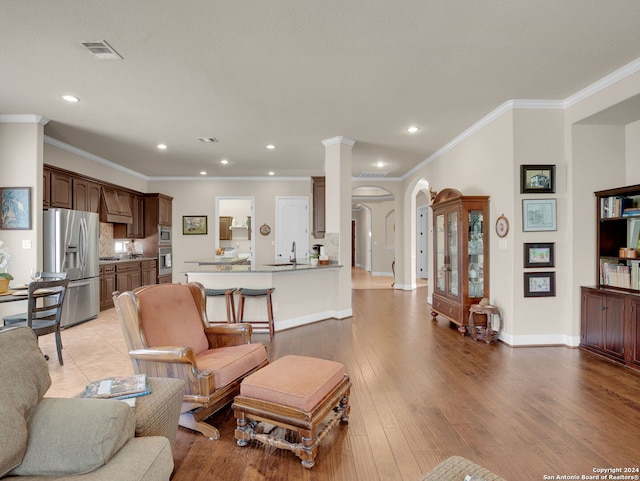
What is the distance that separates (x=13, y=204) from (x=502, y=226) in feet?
20.3

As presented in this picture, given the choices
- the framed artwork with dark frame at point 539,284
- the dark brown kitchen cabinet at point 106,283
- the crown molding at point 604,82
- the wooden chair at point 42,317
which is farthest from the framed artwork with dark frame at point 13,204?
the crown molding at point 604,82

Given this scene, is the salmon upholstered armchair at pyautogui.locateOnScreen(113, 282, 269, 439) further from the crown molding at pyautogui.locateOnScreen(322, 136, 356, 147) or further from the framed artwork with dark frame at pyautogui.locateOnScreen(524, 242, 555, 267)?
the crown molding at pyautogui.locateOnScreen(322, 136, 356, 147)

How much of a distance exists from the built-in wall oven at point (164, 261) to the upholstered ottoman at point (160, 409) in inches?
262

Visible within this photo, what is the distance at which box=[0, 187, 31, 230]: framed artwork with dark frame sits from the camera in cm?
438

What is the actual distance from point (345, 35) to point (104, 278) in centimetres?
569

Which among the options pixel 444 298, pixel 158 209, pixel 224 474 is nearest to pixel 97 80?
pixel 224 474

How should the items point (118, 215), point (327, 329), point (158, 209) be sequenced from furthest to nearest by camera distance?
point (158, 209), point (118, 215), point (327, 329)

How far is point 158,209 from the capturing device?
7738 millimetres

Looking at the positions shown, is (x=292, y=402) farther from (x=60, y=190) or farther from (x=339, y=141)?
(x=60, y=190)

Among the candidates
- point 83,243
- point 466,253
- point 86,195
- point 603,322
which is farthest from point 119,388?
point 86,195

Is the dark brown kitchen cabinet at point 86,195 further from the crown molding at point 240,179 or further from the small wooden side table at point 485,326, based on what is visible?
the small wooden side table at point 485,326

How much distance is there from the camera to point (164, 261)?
26.4 feet

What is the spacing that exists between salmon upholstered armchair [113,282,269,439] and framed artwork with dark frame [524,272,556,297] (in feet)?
10.5

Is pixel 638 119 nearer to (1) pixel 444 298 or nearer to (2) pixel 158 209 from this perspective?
(1) pixel 444 298
